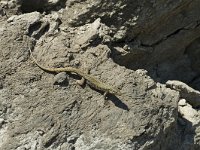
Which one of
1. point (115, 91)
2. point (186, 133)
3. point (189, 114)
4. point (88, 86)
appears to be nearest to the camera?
point (115, 91)

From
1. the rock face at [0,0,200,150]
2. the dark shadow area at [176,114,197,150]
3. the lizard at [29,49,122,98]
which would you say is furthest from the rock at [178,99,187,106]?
the lizard at [29,49,122,98]

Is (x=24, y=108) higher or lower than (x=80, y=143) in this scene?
higher

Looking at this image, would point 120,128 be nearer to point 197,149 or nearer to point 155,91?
point 155,91

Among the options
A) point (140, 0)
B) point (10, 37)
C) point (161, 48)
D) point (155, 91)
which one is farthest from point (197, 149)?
point (10, 37)

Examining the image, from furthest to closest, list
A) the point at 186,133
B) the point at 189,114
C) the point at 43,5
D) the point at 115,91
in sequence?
1. the point at 43,5
2. the point at 189,114
3. the point at 186,133
4. the point at 115,91

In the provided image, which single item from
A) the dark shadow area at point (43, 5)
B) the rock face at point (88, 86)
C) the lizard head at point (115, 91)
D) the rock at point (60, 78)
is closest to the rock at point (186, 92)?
the rock face at point (88, 86)

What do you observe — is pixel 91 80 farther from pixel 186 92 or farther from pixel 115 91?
pixel 186 92

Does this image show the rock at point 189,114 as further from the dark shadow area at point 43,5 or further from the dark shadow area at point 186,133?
the dark shadow area at point 43,5

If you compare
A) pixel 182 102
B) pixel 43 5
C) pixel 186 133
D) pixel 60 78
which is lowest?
pixel 186 133

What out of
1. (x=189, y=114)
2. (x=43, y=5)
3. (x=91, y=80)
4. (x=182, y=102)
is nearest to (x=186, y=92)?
(x=182, y=102)
